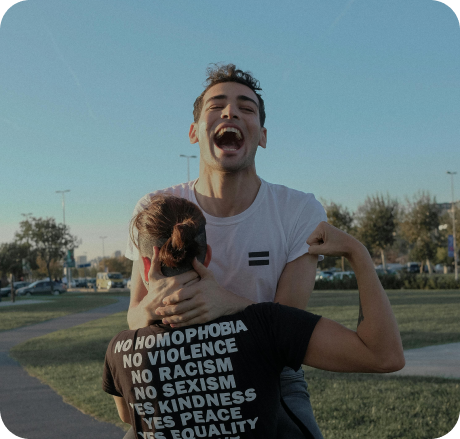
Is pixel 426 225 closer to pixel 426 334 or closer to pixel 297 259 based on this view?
pixel 426 334

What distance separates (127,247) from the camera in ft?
10.0

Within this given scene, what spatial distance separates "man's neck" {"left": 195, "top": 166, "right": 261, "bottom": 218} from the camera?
2807 mm

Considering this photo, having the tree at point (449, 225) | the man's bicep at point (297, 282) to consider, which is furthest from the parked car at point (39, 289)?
the man's bicep at point (297, 282)

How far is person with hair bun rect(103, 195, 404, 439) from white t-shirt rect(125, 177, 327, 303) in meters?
0.75

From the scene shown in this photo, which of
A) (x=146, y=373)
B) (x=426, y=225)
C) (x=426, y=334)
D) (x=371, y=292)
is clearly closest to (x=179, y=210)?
(x=146, y=373)

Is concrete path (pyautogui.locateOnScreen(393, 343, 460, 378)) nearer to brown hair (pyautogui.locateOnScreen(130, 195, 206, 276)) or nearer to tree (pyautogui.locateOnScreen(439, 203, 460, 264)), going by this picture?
brown hair (pyautogui.locateOnScreen(130, 195, 206, 276))

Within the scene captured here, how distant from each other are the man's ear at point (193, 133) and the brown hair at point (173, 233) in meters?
1.03

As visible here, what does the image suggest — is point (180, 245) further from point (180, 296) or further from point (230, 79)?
point (230, 79)

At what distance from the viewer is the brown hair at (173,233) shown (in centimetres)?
192

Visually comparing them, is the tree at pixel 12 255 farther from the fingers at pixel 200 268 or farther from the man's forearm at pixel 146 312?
the fingers at pixel 200 268

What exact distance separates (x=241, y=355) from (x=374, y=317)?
1.65ft

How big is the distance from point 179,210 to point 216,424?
821 mm

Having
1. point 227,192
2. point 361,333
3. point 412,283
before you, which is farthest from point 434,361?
point 412,283

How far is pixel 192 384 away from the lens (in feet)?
6.04
